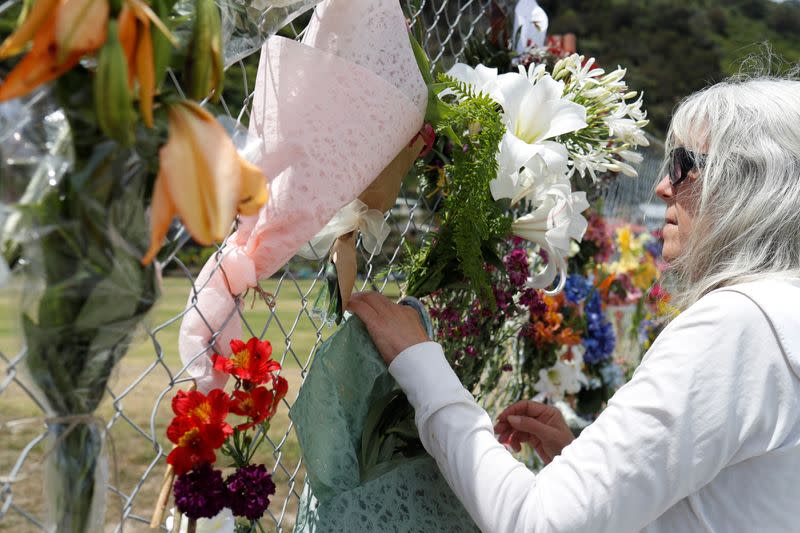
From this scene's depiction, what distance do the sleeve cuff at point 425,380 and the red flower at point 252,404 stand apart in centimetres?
29

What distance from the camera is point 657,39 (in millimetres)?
30656

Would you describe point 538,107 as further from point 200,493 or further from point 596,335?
point 596,335

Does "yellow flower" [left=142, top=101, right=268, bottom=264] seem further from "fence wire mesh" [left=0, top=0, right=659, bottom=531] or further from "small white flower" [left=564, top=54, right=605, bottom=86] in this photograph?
"small white flower" [left=564, top=54, right=605, bottom=86]

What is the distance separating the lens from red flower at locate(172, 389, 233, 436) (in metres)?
1.10

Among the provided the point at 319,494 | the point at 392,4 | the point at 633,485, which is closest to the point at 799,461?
the point at 633,485

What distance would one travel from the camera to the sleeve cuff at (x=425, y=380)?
4.61 ft

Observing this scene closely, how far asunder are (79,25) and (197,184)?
0.16m

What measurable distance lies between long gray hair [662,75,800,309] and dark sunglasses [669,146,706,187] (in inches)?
0.5

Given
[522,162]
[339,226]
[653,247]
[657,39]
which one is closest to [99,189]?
[339,226]

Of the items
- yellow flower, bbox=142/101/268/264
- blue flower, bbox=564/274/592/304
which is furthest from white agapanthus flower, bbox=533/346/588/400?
yellow flower, bbox=142/101/268/264

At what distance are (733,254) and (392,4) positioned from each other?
0.70m

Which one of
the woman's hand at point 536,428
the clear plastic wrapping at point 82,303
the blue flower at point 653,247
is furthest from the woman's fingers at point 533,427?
the blue flower at point 653,247

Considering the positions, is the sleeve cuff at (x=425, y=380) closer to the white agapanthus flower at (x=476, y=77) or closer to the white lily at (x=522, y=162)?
the white lily at (x=522, y=162)

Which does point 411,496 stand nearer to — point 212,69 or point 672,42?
point 212,69
